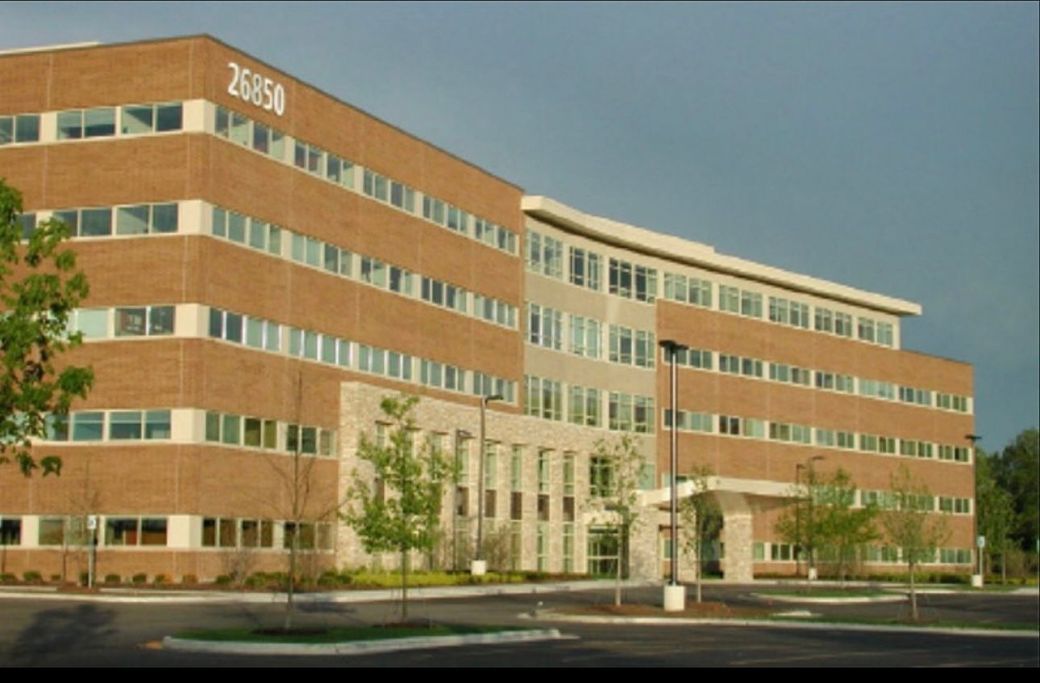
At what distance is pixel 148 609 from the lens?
44.3 meters

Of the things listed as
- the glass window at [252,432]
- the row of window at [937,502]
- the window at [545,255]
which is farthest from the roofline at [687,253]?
the glass window at [252,432]

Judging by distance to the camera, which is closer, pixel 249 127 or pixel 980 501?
pixel 249 127

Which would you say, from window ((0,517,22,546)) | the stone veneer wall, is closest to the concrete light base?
the stone veneer wall

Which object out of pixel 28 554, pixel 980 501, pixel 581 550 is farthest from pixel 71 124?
pixel 980 501

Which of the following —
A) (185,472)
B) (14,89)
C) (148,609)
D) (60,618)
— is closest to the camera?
(60,618)

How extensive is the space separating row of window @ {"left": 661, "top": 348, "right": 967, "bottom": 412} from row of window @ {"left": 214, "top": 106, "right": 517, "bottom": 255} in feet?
58.5

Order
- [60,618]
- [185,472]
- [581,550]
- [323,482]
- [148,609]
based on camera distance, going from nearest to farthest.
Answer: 1. [60,618]
2. [148,609]
3. [185,472]
4. [323,482]
5. [581,550]

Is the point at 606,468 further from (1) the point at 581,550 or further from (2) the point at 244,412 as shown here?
(1) the point at 581,550

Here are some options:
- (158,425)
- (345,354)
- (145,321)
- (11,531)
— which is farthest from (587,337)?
(11,531)

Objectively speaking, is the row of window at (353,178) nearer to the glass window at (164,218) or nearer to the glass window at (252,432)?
the glass window at (164,218)

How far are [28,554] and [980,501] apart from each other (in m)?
94.5

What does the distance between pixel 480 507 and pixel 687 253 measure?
31330mm

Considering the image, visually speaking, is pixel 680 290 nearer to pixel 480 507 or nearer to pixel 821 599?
pixel 480 507

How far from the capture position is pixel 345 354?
68062 mm
